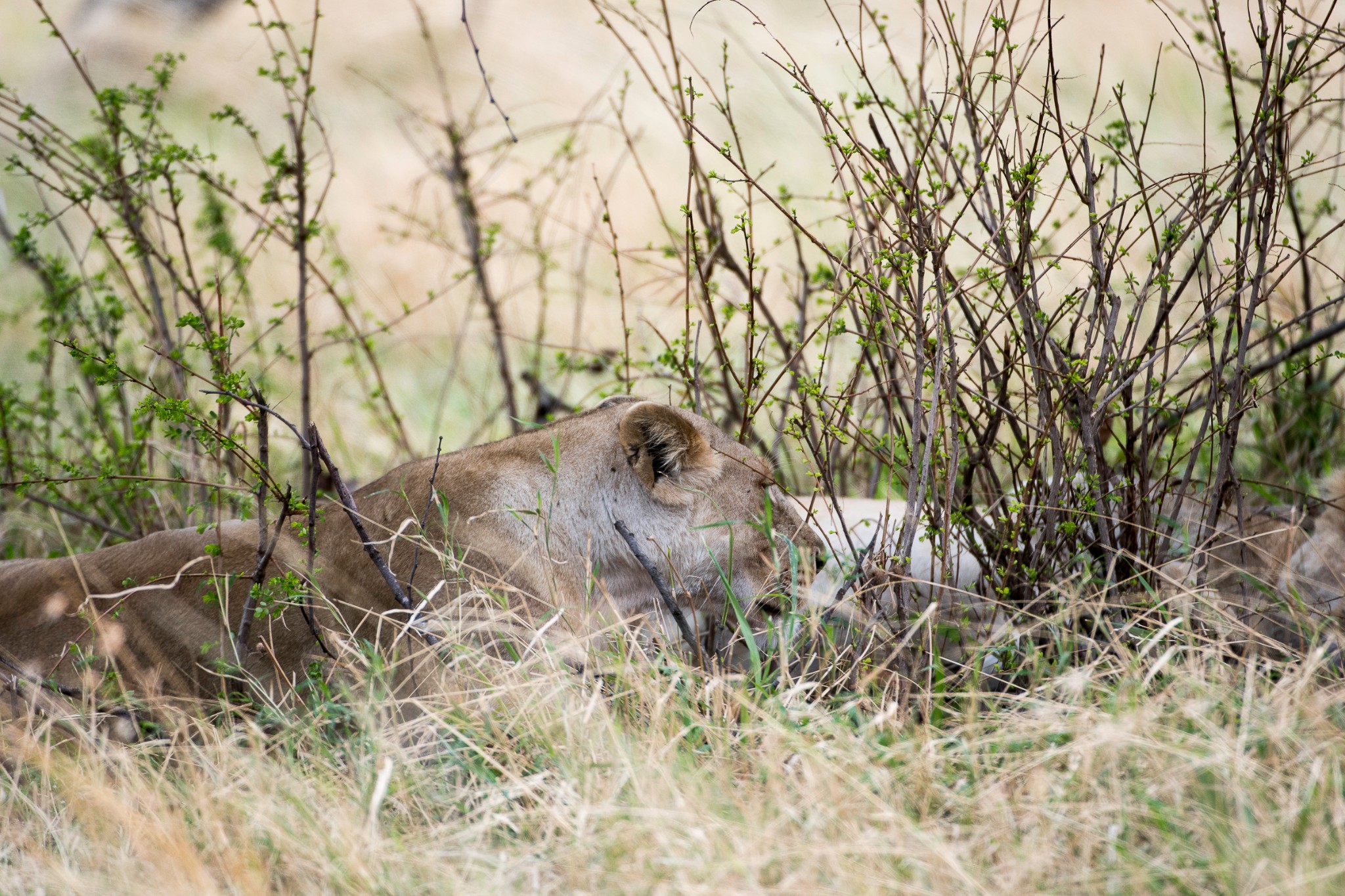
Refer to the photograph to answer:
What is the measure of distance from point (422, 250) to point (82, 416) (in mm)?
4960

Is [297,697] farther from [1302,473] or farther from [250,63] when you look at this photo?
[250,63]

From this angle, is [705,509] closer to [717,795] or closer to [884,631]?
[884,631]

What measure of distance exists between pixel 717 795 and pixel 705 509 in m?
1.25

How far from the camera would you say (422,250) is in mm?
10008

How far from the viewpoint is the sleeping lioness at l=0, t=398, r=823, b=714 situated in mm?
3238

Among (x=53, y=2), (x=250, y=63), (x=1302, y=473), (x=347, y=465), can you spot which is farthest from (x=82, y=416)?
(x=53, y=2)

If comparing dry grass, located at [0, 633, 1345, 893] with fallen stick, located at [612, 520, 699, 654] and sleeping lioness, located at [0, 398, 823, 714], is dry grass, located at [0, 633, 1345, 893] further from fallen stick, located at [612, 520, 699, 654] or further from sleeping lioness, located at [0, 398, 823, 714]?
sleeping lioness, located at [0, 398, 823, 714]

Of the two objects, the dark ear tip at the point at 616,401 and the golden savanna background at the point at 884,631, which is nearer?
the golden savanna background at the point at 884,631

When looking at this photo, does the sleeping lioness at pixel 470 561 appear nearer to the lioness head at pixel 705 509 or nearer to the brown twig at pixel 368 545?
the lioness head at pixel 705 509

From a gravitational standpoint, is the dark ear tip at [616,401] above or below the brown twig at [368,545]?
above

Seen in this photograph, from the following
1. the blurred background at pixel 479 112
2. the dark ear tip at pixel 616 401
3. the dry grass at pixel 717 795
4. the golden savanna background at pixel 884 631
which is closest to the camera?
the dry grass at pixel 717 795

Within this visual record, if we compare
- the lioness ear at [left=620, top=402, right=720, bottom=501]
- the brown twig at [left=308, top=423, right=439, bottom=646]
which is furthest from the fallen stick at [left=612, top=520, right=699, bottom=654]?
the brown twig at [left=308, top=423, right=439, bottom=646]

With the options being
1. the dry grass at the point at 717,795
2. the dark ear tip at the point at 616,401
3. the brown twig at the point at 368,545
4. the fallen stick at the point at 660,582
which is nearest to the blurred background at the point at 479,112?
the dark ear tip at the point at 616,401

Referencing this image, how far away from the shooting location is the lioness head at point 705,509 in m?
3.34
